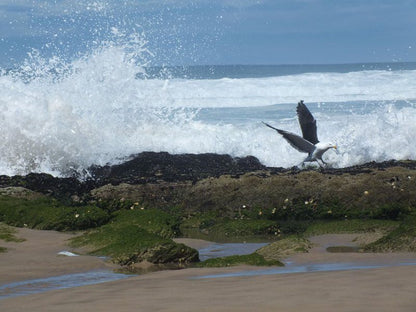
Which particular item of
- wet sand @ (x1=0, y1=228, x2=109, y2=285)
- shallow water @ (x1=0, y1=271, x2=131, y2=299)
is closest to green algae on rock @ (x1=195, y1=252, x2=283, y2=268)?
shallow water @ (x1=0, y1=271, x2=131, y2=299)

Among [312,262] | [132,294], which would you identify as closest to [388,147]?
[312,262]

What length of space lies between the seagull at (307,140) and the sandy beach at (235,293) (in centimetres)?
617

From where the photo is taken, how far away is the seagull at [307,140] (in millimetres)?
12156

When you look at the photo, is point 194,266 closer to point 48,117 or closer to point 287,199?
point 287,199

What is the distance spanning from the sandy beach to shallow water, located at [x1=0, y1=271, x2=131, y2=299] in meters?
0.16

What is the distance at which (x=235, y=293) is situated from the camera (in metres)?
4.41

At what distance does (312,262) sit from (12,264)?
250 cm

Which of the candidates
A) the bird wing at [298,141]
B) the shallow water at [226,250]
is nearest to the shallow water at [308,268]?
the shallow water at [226,250]

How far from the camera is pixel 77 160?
12867 mm

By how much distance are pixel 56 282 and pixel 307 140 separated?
7.75 m

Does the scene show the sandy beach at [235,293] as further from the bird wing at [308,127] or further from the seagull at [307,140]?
the bird wing at [308,127]

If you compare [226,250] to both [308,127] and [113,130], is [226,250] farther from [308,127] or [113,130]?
[113,130]

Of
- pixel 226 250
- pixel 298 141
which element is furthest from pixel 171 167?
pixel 226 250

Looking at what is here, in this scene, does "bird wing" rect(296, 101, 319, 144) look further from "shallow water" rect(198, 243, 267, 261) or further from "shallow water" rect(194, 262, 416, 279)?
"shallow water" rect(194, 262, 416, 279)
